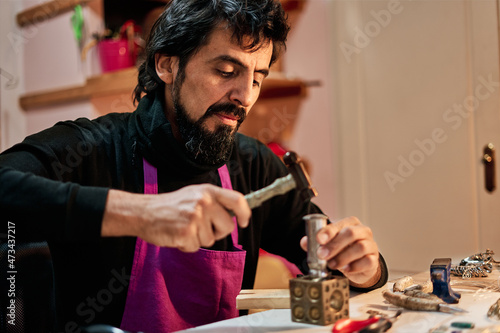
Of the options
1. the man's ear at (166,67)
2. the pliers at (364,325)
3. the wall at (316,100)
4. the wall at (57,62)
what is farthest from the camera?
the wall at (316,100)

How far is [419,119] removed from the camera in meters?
2.75

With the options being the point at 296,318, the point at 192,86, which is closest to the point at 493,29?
the point at 192,86

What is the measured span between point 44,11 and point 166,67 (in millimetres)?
1739

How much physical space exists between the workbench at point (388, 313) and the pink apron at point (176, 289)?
0.93 ft

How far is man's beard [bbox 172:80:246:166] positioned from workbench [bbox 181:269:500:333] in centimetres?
52

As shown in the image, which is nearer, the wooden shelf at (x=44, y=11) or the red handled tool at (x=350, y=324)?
the red handled tool at (x=350, y=324)

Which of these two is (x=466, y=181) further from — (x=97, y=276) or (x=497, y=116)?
(x=97, y=276)

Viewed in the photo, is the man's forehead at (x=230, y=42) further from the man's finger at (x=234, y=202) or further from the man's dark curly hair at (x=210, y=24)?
the man's finger at (x=234, y=202)

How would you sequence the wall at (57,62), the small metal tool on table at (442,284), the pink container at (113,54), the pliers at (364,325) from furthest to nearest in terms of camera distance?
1. the wall at (57,62)
2. the pink container at (113,54)
3. the small metal tool on table at (442,284)
4. the pliers at (364,325)

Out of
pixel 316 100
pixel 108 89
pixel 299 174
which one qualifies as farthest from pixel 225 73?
pixel 316 100

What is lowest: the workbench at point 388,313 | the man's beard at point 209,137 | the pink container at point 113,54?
the workbench at point 388,313

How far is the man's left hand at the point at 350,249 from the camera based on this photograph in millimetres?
1070

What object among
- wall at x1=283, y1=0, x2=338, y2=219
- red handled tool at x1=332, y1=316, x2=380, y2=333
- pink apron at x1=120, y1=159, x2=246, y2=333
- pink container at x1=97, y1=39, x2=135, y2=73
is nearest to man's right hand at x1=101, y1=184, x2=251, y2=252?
red handled tool at x1=332, y1=316, x2=380, y2=333

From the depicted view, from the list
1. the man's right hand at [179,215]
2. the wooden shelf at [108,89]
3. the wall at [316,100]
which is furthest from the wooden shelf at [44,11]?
the man's right hand at [179,215]
